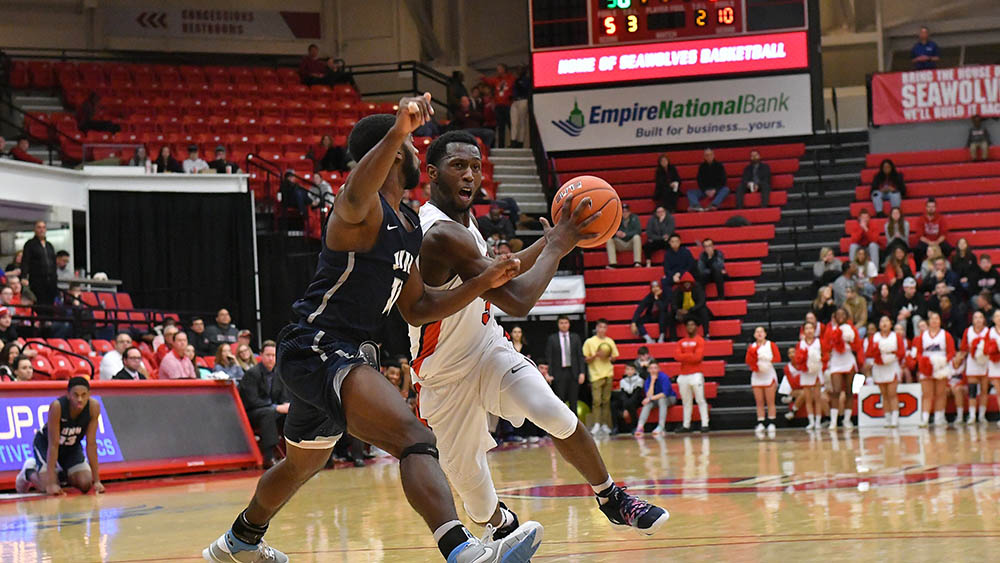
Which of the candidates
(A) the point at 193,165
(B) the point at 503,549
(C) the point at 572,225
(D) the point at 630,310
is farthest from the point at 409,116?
(A) the point at 193,165

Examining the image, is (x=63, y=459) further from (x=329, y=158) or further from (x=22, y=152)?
(x=329, y=158)

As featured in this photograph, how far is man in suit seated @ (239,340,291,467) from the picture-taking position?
1462 cm

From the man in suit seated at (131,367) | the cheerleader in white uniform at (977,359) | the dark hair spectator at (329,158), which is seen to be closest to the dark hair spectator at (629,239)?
the dark hair spectator at (329,158)

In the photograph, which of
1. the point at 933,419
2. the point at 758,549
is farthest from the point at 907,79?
the point at 758,549

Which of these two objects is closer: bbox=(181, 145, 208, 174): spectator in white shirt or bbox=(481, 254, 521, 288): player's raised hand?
bbox=(481, 254, 521, 288): player's raised hand

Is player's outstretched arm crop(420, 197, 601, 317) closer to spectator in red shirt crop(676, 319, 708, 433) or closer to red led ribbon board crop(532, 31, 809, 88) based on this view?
spectator in red shirt crop(676, 319, 708, 433)

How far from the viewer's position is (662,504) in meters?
8.02

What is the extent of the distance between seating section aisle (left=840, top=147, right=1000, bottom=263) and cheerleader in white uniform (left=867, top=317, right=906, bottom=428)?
3.22 meters

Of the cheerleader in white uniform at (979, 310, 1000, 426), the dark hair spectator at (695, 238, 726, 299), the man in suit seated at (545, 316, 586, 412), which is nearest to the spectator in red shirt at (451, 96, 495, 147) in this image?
the dark hair spectator at (695, 238, 726, 299)

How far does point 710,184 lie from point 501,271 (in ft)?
63.2

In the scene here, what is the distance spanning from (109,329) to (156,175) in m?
4.61

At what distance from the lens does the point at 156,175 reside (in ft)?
70.5

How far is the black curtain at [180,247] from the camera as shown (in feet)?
70.2

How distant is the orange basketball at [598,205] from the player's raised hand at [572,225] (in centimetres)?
1
